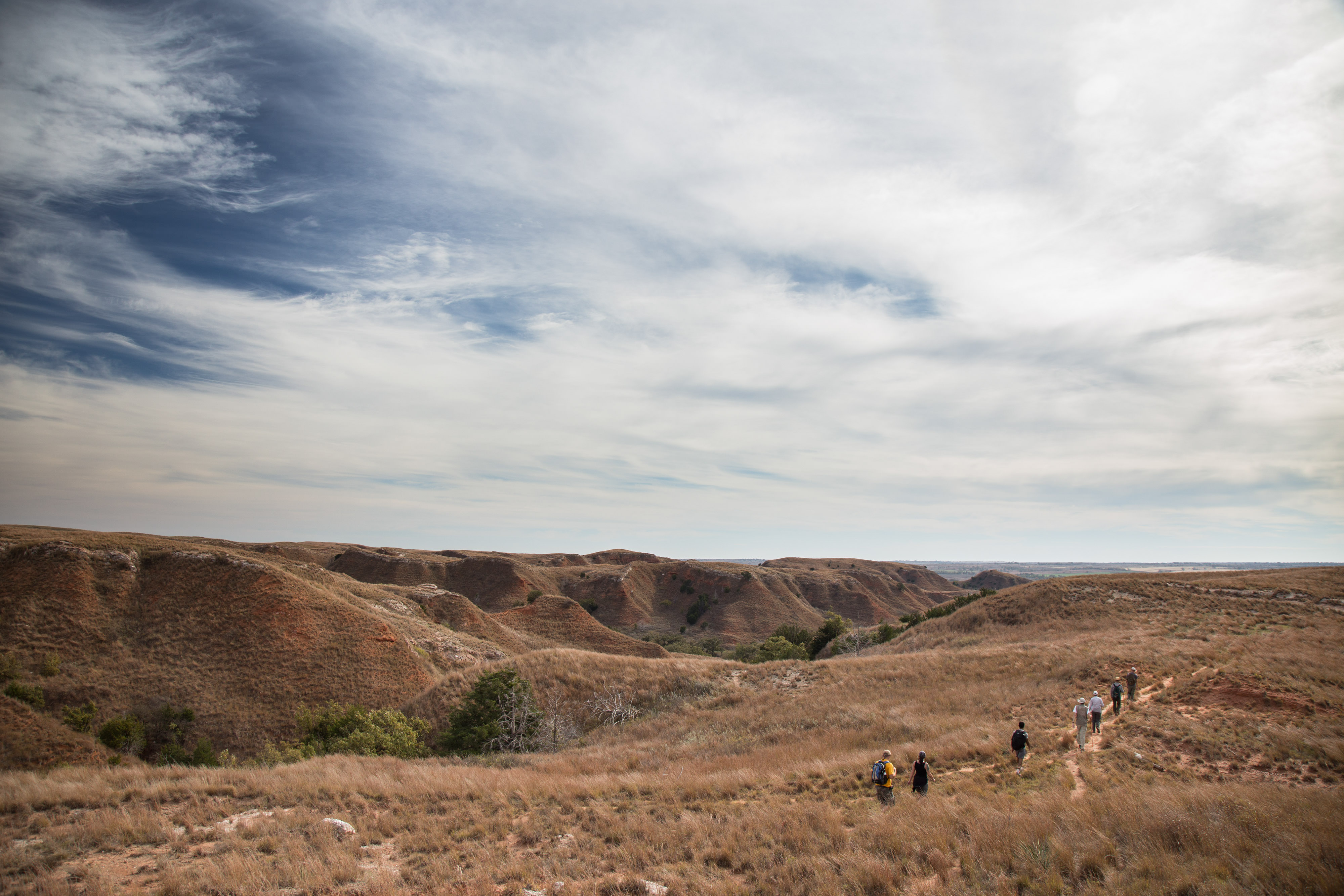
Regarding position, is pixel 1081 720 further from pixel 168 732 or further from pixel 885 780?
pixel 168 732

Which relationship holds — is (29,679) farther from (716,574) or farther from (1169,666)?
(716,574)

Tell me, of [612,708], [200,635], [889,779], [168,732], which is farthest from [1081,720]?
[200,635]

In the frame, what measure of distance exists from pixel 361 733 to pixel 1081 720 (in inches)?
994

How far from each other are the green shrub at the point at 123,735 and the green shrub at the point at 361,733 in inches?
95.8

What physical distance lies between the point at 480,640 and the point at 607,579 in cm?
5167

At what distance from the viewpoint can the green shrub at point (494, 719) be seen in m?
23.5

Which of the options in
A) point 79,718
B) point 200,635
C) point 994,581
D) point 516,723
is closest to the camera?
point 516,723

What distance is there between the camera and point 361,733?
2228cm

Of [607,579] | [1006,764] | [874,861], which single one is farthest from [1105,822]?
[607,579]

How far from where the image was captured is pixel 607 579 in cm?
10162

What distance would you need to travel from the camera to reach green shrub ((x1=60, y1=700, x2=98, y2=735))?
26.1 meters

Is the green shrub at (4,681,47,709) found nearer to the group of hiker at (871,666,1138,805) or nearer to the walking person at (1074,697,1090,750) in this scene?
the group of hiker at (871,666,1138,805)

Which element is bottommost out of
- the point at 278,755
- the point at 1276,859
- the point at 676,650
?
the point at 676,650

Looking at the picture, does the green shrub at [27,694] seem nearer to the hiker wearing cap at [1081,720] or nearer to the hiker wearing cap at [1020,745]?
the hiker wearing cap at [1020,745]
